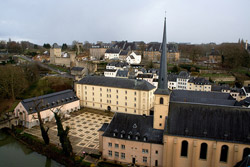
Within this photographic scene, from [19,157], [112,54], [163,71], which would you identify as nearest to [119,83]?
[163,71]

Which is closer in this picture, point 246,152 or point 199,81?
point 246,152

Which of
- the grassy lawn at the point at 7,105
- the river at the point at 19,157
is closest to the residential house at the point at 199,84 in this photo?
the river at the point at 19,157

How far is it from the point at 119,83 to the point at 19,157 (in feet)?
74.4

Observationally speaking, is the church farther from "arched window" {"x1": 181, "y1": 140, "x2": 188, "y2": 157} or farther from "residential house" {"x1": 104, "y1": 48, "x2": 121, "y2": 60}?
"residential house" {"x1": 104, "y1": 48, "x2": 121, "y2": 60}

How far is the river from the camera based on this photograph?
82.6ft

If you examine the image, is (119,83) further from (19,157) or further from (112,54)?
(112,54)

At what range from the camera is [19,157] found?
2681 cm

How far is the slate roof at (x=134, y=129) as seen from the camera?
22719 millimetres

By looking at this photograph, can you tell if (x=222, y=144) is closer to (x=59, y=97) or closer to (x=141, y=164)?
(x=141, y=164)

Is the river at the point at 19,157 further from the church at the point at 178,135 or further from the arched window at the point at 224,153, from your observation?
the arched window at the point at 224,153

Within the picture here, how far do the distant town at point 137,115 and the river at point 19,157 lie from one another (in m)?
2.35

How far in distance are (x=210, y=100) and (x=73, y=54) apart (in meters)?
56.9

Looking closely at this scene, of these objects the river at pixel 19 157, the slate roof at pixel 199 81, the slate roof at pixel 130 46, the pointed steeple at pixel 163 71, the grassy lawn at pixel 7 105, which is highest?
the slate roof at pixel 130 46

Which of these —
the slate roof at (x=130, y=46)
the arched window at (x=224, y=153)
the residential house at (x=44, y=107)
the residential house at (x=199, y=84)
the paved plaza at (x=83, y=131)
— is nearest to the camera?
the arched window at (x=224, y=153)
